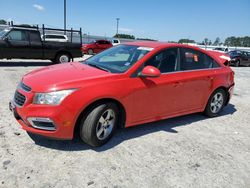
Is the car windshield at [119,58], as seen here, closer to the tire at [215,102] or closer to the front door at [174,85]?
the front door at [174,85]

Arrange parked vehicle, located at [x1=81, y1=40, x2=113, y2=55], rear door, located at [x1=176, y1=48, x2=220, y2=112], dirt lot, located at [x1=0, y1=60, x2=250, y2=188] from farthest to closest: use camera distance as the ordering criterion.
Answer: parked vehicle, located at [x1=81, y1=40, x2=113, y2=55] → rear door, located at [x1=176, y1=48, x2=220, y2=112] → dirt lot, located at [x1=0, y1=60, x2=250, y2=188]

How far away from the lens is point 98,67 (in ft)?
13.6

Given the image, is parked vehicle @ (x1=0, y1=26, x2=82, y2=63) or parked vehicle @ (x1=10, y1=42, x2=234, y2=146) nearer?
parked vehicle @ (x1=10, y1=42, x2=234, y2=146)

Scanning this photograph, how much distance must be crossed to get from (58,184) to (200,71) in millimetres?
3458

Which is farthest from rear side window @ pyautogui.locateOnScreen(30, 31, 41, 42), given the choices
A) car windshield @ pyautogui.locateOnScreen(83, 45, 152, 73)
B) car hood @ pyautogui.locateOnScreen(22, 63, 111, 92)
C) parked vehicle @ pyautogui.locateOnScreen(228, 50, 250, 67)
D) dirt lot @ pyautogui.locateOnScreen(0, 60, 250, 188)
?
parked vehicle @ pyautogui.locateOnScreen(228, 50, 250, 67)

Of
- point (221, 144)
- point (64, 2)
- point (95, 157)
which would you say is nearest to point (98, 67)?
point (95, 157)

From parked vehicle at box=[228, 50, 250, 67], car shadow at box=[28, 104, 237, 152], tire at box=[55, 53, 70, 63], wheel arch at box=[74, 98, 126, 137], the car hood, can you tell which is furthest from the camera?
parked vehicle at box=[228, 50, 250, 67]

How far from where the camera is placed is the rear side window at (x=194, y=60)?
4.69 meters

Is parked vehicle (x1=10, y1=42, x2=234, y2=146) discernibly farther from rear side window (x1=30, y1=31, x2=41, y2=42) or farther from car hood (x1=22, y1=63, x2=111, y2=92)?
rear side window (x1=30, y1=31, x2=41, y2=42)

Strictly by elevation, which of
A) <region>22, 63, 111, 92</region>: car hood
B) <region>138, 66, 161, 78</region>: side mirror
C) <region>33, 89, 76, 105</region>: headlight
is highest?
<region>138, 66, 161, 78</region>: side mirror

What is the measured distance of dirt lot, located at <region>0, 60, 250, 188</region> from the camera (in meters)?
2.93

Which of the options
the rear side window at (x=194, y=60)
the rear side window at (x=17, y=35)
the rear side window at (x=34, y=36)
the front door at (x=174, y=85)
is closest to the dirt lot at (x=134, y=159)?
the front door at (x=174, y=85)

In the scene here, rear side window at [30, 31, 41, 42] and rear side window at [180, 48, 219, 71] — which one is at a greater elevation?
rear side window at [30, 31, 41, 42]

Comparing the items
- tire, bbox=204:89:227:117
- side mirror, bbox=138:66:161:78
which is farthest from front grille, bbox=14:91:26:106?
tire, bbox=204:89:227:117
